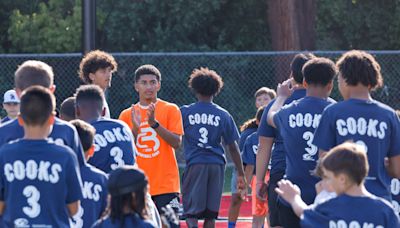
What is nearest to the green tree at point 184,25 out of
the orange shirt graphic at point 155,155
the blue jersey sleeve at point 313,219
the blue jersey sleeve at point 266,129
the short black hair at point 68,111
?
the orange shirt graphic at point 155,155

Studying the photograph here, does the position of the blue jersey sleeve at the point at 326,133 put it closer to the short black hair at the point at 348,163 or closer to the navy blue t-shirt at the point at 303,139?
the navy blue t-shirt at the point at 303,139

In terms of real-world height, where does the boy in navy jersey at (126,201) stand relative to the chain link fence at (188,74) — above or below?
below

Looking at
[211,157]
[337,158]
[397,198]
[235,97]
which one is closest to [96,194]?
[337,158]

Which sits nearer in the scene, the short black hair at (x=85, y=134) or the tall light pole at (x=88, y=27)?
the short black hair at (x=85, y=134)

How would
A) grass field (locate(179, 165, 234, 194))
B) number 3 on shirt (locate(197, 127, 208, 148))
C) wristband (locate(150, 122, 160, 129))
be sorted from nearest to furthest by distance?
wristband (locate(150, 122, 160, 129))
number 3 on shirt (locate(197, 127, 208, 148))
grass field (locate(179, 165, 234, 194))

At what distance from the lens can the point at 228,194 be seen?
49.9ft

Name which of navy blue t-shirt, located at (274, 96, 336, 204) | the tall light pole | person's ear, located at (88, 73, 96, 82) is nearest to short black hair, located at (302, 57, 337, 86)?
navy blue t-shirt, located at (274, 96, 336, 204)

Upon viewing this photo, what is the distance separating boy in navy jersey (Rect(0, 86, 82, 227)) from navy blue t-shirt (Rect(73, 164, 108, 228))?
358 mm

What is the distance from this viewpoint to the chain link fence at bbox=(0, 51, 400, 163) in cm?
1775

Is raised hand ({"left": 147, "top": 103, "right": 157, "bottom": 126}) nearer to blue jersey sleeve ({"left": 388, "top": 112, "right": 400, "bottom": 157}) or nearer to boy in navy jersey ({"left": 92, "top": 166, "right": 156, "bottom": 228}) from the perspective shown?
blue jersey sleeve ({"left": 388, "top": 112, "right": 400, "bottom": 157})

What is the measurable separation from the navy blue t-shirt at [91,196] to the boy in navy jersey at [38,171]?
0.36m

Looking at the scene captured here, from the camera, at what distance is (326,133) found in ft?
20.4

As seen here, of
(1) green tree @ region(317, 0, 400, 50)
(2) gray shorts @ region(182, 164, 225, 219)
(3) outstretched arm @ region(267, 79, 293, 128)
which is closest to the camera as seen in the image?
(3) outstretched arm @ region(267, 79, 293, 128)

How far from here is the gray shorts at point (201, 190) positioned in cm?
977
